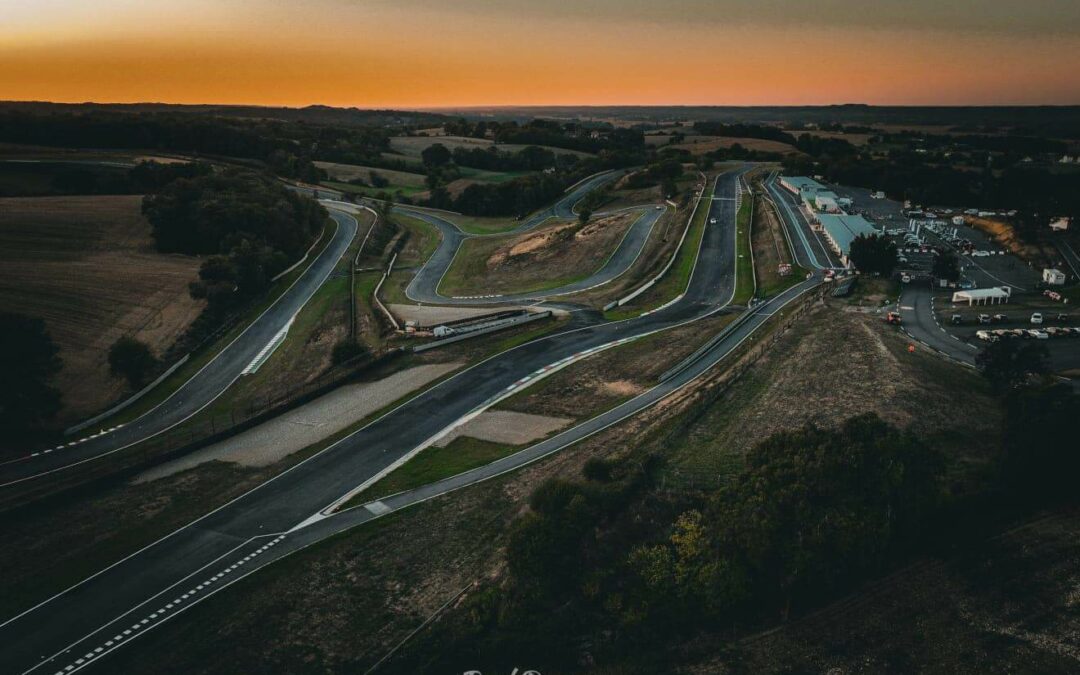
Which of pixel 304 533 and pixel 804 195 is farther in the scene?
pixel 804 195

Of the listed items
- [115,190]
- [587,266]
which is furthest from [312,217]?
[587,266]

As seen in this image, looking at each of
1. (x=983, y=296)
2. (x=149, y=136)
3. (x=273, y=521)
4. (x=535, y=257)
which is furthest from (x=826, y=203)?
(x=149, y=136)

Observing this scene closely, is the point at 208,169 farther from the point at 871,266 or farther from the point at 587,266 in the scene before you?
the point at 871,266

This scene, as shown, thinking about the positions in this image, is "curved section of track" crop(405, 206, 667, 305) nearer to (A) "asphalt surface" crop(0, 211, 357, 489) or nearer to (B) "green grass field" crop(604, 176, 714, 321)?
(B) "green grass field" crop(604, 176, 714, 321)

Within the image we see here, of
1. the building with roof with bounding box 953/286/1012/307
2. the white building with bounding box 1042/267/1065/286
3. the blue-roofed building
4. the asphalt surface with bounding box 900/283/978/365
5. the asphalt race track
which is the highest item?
the blue-roofed building

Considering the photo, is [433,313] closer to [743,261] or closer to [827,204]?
[743,261]

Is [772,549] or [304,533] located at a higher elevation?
[772,549]

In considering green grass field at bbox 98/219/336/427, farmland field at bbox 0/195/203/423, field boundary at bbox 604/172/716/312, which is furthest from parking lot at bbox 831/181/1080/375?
farmland field at bbox 0/195/203/423

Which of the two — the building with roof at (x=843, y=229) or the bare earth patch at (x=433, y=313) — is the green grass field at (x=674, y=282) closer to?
the bare earth patch at (x=433, y=313)
